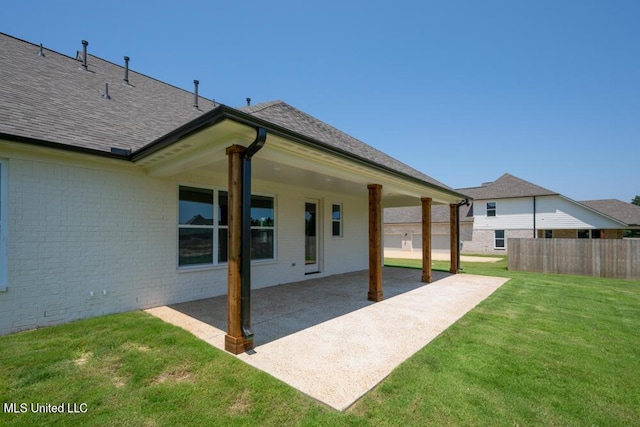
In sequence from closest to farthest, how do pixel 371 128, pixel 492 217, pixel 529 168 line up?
pixel 371 128 → pixel 492 217 → pixel 529 168

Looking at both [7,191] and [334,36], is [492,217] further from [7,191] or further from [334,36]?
[7,191]

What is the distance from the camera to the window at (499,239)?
79.1 ft

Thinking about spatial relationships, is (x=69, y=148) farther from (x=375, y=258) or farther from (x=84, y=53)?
(x=375, y=258)

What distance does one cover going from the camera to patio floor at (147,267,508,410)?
10.9 feet

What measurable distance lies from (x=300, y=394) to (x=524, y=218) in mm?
26331

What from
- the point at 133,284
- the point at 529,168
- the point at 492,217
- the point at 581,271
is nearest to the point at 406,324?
the point at 133,284

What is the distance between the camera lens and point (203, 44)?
8.91 meters

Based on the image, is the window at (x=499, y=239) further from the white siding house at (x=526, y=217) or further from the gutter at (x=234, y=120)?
the gutter at (x=234, y=120)

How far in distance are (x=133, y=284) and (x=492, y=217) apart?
2640 centimetres

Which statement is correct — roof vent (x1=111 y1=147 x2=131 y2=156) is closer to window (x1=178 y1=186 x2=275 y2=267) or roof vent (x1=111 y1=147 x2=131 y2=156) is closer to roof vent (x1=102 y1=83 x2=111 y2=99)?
window (x1=178 y1=186 x2=275 y2=267)

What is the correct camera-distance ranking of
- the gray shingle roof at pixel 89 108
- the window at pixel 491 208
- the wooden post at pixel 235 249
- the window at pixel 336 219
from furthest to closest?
the window at pixel 491 208 → the window at pixel 336 219 → the gray shingle roof at pixel 89 108 → the wooden post at pixel 235 249

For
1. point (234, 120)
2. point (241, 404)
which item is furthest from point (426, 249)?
point (241, 404)

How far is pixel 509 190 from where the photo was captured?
79.4 feet

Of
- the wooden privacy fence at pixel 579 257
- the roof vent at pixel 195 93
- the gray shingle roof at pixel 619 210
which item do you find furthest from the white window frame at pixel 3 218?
the gray shingle roof at pixel 619 210
